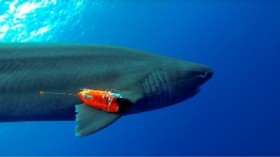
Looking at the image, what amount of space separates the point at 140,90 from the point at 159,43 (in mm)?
20442

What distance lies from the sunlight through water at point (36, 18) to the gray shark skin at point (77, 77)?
1158 centimetres

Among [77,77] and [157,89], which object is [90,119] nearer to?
[77,77]

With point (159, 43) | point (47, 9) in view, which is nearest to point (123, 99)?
point (47, 9)

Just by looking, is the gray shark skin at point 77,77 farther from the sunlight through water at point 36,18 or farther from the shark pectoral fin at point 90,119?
the sunlight through water at point 36,18

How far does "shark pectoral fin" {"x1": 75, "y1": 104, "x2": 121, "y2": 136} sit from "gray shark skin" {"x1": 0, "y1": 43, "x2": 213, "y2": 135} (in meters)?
0.22

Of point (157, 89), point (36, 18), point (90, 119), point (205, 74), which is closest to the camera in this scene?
point (90, 119)

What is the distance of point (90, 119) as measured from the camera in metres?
4.05

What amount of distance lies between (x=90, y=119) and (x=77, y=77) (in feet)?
2.30

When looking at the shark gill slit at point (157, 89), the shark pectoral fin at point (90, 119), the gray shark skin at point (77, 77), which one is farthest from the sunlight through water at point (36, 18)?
the shark pectoral fin at point (90, 119)

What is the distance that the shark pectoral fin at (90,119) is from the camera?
3930mm

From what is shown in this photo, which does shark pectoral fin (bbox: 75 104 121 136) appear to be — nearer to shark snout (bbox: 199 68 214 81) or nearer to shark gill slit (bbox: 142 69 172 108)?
shark gill slit (bbox: 142 69 172 108)

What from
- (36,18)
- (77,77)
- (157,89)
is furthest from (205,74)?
(36,18)

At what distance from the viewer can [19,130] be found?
28.7m

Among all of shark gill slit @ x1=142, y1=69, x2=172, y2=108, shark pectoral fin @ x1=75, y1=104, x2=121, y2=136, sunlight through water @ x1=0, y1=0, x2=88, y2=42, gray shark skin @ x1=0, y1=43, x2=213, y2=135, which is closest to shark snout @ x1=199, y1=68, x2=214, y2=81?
gray shark skin @ x1=0, y1=43, x2=213, y2=135
